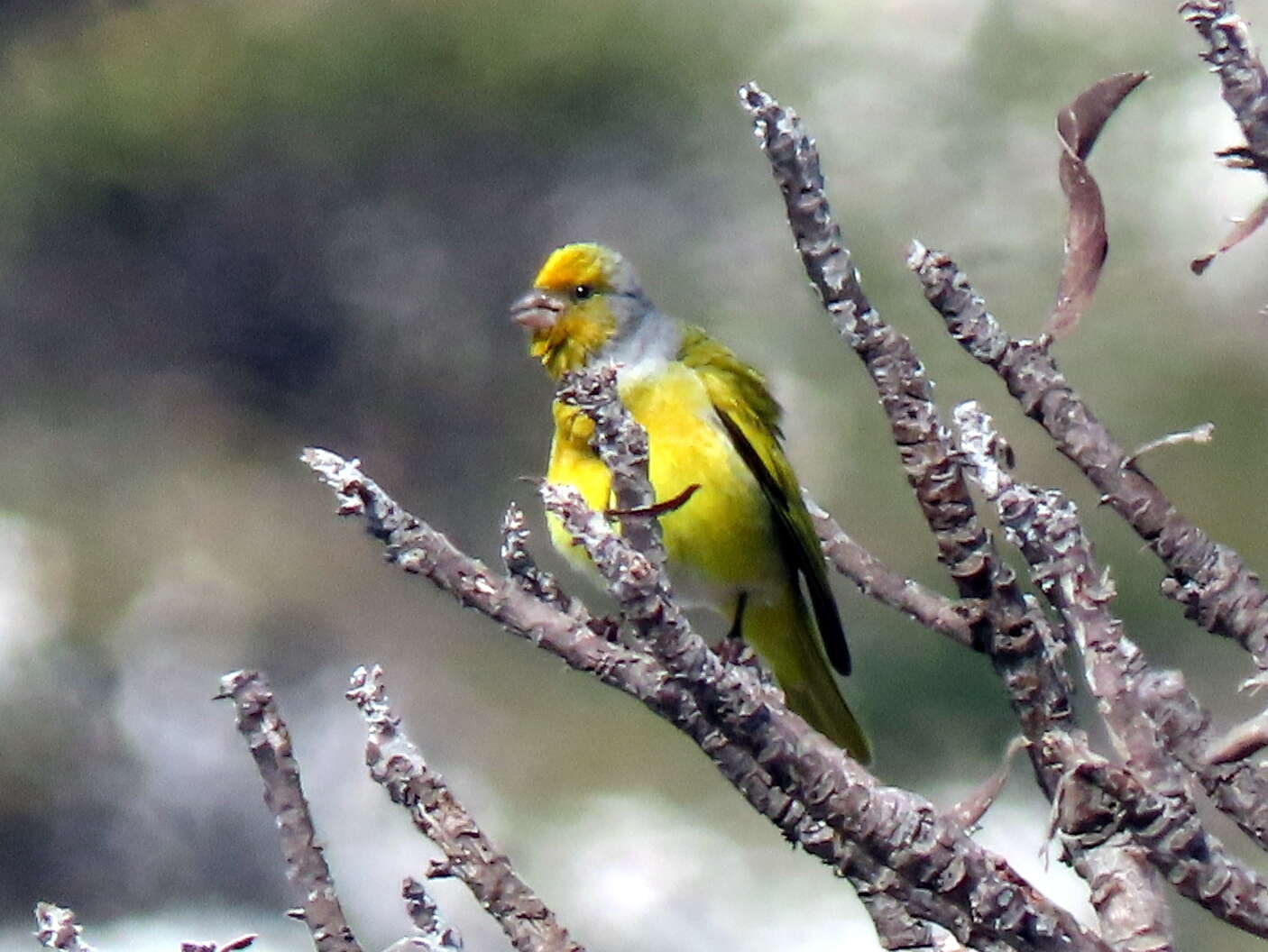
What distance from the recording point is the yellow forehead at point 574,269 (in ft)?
10.8

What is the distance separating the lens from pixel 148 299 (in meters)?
6.23

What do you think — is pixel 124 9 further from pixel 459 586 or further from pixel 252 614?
pixel 459 586

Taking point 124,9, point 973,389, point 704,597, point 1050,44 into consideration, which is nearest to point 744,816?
point 973,389

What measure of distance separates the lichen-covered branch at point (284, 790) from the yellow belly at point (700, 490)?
4.68ft

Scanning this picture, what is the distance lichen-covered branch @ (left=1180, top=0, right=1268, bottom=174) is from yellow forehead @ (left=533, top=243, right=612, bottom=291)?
2023 mm

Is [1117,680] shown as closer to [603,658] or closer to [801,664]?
[603,658]

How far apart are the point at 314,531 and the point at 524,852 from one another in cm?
146

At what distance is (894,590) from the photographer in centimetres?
199

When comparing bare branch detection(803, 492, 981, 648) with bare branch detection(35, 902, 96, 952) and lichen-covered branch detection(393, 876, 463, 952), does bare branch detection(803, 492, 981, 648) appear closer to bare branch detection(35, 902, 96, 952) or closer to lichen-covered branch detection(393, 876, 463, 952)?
lichen-covered branch detection(393, 876, 463, 952)

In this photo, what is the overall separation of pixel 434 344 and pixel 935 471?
4.62 metres

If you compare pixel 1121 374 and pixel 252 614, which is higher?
pixel 252 614

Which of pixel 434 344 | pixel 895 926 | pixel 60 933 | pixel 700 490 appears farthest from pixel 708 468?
pixel 434 344

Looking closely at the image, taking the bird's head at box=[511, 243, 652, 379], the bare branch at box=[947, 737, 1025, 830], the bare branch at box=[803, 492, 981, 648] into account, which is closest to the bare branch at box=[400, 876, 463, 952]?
the bare branch at box=[947, 737, 1025, 830]

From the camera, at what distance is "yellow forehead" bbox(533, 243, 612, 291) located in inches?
129
